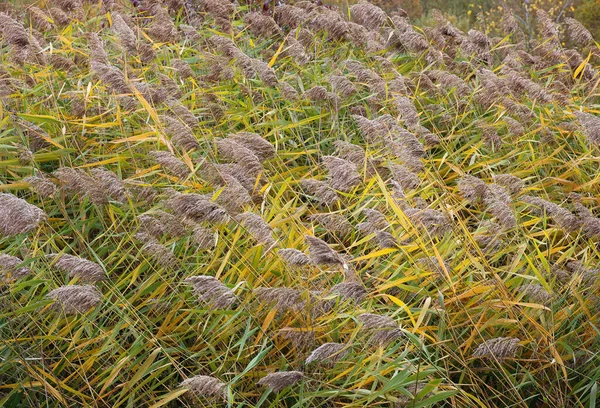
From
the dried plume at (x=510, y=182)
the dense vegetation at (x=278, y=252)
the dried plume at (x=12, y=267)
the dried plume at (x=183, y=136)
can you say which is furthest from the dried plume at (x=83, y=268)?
the dried plume at (x=510, y=182)

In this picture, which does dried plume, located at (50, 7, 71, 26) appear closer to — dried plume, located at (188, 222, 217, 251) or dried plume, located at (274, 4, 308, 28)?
dried plume, located at (274, 4, 308, 28)

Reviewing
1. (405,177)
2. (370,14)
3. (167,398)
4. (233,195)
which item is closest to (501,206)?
(405,177)

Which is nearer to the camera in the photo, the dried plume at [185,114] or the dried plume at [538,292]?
the dried plume at [538,292]

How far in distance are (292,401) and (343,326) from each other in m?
0.35

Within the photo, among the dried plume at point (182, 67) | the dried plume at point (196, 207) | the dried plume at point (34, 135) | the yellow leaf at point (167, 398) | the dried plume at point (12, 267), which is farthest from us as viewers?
the dried plume at point (182, 67)

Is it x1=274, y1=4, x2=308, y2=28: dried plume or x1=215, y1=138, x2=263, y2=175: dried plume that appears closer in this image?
x1=215, y1=138, x2=263, y2=175: dried plume

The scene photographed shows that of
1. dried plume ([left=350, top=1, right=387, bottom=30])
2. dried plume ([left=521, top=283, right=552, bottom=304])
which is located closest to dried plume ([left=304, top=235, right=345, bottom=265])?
dried plume ([left=521, top=283, right=552, bottom=304])

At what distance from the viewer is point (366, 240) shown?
11.9 feet

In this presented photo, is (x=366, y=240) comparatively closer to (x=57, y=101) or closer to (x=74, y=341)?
(x=74, y=341)

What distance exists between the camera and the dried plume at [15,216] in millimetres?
2572

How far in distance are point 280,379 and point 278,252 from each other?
1.40 feet

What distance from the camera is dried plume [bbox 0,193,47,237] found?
8.44 ft

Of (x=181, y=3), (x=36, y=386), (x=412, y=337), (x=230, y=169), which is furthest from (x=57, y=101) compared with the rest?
(x=412, y=337)

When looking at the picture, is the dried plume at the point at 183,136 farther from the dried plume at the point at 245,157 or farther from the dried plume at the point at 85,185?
the dried plume at the point at 85,185
